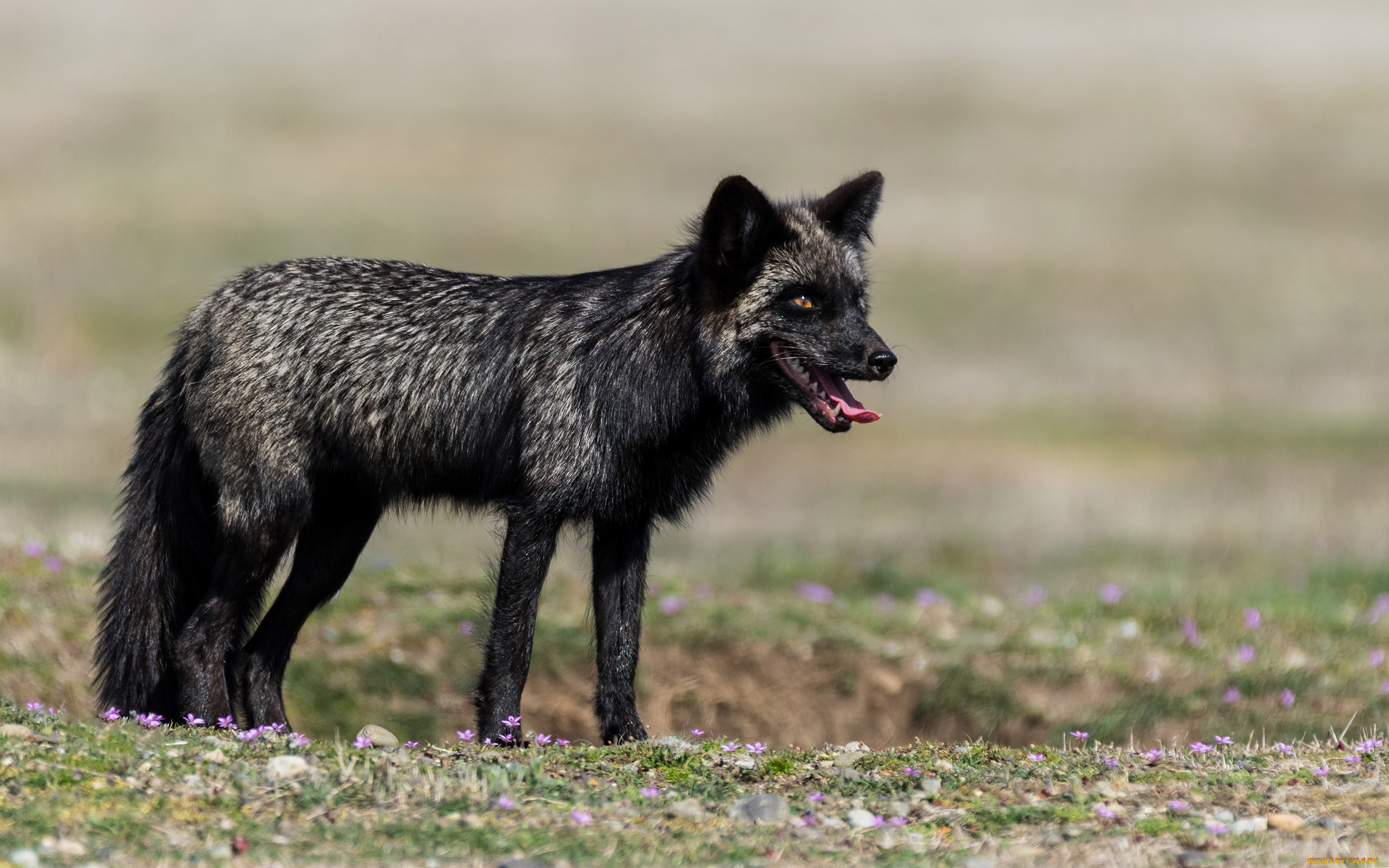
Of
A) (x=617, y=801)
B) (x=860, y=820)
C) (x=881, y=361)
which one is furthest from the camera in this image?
(x=881, y=361)

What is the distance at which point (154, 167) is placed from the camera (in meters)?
28.2

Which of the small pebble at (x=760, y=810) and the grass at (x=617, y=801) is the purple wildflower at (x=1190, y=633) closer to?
the grass at (x=617, y=801)

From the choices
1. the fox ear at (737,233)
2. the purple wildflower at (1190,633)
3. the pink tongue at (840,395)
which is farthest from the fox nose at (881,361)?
the purple wildflower at (1190,633)

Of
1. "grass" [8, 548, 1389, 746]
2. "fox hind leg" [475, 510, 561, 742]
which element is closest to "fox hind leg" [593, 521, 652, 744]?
"fox hind leg" [475, 510, 561, 742]

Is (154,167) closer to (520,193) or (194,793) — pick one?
(520,193)

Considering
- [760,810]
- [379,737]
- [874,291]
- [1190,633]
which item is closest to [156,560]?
[379,737]

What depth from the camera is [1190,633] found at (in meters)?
10.2

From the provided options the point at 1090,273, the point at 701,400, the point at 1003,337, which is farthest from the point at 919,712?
the point at 1090,273

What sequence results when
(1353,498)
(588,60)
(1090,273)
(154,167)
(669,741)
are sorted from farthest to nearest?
1. (588,60)
2. (154,167)
3. (1090,273)
4. (1353,498)
5. (669,741)

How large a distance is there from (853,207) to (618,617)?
2373mm

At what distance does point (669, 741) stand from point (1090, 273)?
2151cm

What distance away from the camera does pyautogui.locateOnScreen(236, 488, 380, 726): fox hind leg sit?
7547 mm

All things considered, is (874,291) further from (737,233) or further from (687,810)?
(687,810)

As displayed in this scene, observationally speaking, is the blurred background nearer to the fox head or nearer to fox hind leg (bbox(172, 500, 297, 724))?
fox hind leg (bbox(172, 500, 297, 724))
